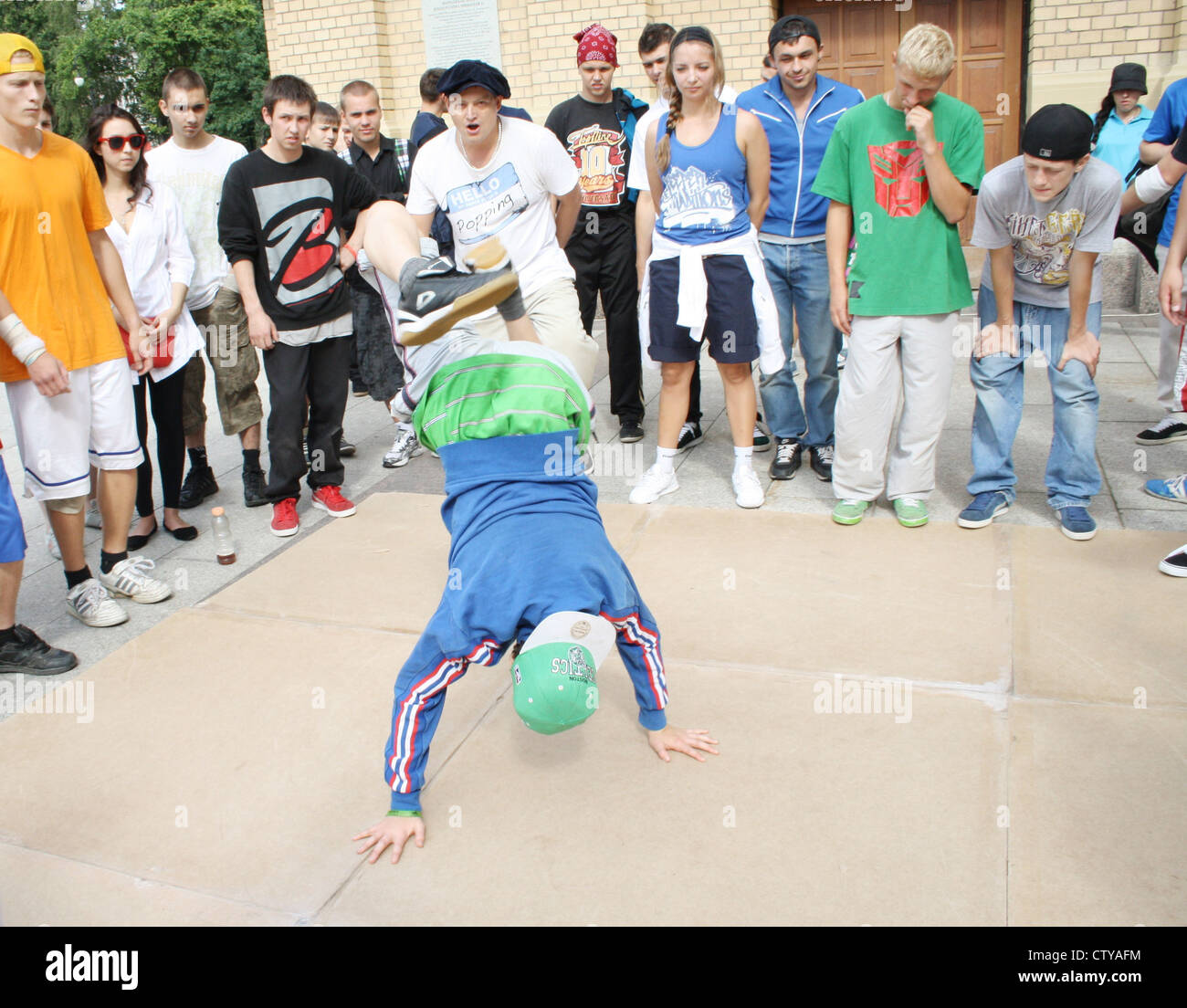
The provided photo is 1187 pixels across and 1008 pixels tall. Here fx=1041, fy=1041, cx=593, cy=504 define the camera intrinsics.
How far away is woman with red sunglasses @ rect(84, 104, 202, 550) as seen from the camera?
4.87 metres

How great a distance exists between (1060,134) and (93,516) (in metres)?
4.93

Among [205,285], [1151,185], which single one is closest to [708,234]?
[1151,185]

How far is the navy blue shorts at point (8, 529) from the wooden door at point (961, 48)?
30.1ft

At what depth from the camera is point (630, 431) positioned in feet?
20.5

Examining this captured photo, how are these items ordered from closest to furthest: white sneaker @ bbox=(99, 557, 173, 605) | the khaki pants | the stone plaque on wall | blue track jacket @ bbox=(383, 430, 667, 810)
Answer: blue track jacket @ bbox=(383, 430, 667, 810), white sneaker @ bbox=(99, 557, 173, 605), the khaki pants, the stone plaque on wall

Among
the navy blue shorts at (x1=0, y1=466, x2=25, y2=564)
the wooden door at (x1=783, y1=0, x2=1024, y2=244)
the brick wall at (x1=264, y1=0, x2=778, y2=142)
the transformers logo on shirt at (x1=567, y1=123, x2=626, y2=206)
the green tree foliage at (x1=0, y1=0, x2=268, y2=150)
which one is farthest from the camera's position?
the green tree foliage at (x1=0, y1=0, x2=268, y2=150)

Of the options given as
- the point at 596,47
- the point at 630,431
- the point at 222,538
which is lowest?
the point at 222,538

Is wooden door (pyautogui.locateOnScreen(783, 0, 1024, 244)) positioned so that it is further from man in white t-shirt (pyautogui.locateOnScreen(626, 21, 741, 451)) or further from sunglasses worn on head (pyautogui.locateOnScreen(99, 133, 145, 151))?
sunglasses worn on head (pyautogui.locateOnScreen(99, 133, 145, 151))

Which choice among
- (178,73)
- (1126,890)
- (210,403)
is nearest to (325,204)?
(178,73)

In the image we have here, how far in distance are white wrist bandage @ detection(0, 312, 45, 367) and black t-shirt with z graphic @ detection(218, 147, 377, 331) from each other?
50.9 inches

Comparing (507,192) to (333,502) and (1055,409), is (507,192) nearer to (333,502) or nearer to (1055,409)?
(333,502)

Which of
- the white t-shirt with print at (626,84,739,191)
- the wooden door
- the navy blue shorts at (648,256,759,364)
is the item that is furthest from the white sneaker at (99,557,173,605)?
the wooden door

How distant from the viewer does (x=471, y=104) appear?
4363 mm
